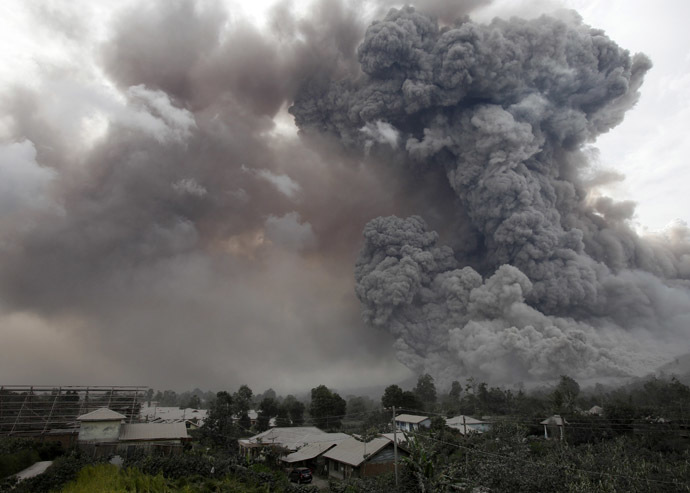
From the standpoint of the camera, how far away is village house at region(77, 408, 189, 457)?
3250cm

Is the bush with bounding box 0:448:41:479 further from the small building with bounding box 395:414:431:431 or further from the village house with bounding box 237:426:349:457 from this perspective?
the small building with bounding box 395:414:431:431

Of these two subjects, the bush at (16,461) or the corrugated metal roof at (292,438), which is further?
the corrugated metal roof at (292,438)

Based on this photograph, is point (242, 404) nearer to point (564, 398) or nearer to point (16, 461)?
point (16, 461)

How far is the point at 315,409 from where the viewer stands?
225 feet

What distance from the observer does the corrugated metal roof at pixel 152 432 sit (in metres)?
34.4

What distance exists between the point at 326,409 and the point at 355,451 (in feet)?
116

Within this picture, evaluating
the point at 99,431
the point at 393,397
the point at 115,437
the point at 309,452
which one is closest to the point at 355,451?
the point at 309,452

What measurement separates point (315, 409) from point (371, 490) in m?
51.2

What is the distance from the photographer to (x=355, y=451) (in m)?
34.3

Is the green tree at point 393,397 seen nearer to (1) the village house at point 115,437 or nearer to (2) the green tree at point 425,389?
(2) the green tree at point 425,389

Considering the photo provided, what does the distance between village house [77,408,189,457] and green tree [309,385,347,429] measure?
34.6 metres

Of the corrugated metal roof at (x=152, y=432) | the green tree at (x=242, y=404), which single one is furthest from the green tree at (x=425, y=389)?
the corrugated metal roof at (x=152, y=432)

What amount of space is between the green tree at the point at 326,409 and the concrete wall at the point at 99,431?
37.4m

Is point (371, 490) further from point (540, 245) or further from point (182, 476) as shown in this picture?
point (540, 245)
